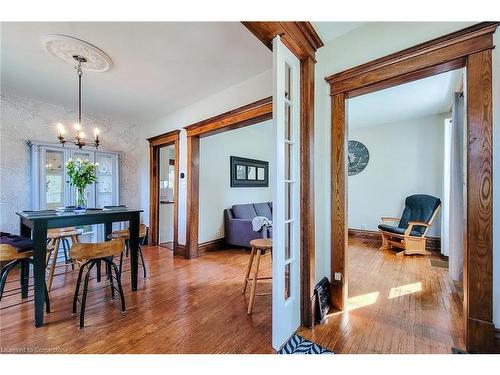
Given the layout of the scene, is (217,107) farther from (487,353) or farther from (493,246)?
(487,353)

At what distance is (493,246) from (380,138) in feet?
13.1

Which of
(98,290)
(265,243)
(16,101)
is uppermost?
(16,101)

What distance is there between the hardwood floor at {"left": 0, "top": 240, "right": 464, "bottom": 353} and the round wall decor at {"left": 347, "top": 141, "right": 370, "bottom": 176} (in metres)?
2.73

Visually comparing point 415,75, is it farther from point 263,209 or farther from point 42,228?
point 263,209

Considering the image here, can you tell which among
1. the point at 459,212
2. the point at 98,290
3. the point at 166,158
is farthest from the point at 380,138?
the point at 98,290

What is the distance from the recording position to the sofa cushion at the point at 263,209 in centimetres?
508

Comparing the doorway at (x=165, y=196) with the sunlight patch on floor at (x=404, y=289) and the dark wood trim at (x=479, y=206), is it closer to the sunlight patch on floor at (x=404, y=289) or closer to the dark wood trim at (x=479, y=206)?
the sunlight patch on floor at (x=404, y=289)

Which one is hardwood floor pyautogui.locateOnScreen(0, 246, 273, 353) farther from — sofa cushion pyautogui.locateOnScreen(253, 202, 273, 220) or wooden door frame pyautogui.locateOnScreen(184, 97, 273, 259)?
sofa cushion pyautogui.locateOnScreen(253, 202, 273, 220)

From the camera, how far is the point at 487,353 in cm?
137

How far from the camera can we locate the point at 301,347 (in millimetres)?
1526

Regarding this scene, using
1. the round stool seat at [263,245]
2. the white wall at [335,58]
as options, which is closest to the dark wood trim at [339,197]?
the white wall at [335,58]

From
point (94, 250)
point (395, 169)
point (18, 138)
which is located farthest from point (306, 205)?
point (18, 138)

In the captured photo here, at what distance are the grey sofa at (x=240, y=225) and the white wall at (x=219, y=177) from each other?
13 cm
